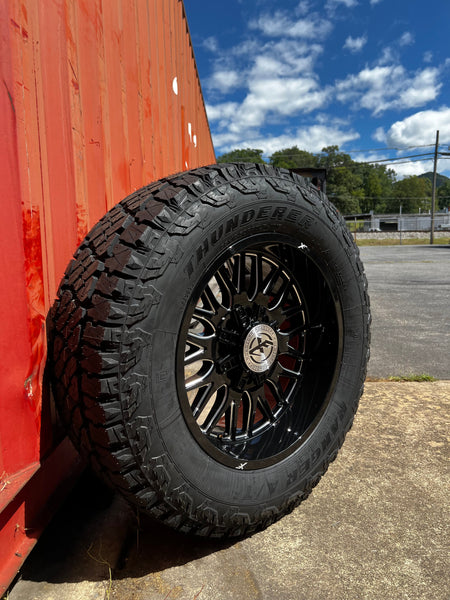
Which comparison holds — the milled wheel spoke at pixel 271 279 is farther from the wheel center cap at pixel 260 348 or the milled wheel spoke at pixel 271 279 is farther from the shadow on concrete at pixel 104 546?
the shadow on concrete at pixel 104 546

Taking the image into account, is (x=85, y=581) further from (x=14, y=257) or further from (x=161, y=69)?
(x=161, y=69)

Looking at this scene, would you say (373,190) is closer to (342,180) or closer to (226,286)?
(342,180)

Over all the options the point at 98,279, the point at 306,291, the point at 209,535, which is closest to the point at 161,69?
the point at 306,291

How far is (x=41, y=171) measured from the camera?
4.28 feet

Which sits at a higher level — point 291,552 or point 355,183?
point 355,183

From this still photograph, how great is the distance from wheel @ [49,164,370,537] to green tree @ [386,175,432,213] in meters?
104

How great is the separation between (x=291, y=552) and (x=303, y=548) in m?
0.05

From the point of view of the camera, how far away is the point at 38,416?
1.30m

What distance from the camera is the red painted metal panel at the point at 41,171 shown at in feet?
3.82

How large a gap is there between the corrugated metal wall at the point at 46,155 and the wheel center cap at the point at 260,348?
0.70m

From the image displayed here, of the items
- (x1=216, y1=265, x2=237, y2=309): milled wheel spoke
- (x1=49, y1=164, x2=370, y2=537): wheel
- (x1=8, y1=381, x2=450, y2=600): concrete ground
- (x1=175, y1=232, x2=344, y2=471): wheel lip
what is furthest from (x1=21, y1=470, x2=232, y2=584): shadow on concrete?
(x1=216, y1=265, x2=237, y2=309): milled wheel spoke

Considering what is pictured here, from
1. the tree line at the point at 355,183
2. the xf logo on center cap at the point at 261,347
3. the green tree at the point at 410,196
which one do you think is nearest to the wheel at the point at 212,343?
the xf logo on center cap at the point at 261,347

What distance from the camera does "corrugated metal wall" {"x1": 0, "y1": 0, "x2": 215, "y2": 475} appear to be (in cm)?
117

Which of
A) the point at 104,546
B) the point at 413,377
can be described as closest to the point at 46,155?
the point at 104,546
